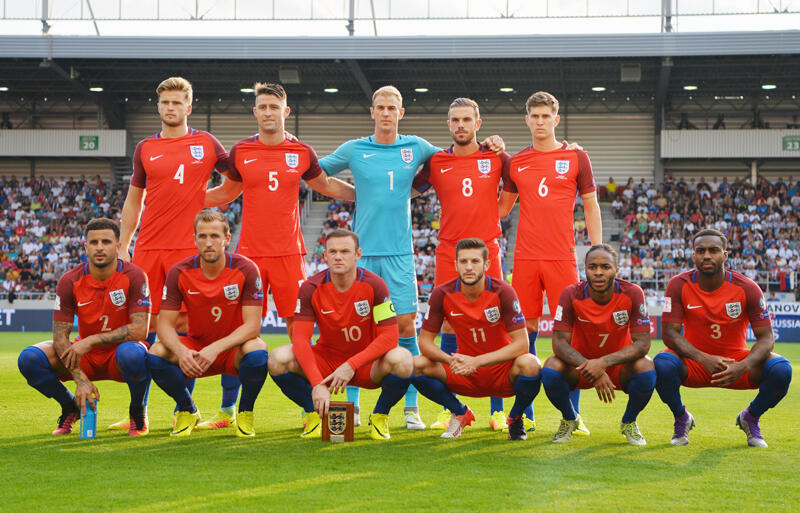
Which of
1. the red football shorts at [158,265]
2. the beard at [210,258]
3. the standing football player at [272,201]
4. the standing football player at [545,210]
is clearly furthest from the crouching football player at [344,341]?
the standing football player at [545,210]

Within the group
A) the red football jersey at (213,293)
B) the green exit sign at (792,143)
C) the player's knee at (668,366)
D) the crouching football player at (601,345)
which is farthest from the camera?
the green exit sign at (792,143)

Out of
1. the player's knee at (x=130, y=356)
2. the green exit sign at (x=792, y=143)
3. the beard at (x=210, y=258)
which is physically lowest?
the player's knee at (x=130, y=356)

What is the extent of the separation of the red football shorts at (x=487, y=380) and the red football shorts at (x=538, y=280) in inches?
34.5

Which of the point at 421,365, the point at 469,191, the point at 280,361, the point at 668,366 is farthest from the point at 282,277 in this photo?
the point at 668,366

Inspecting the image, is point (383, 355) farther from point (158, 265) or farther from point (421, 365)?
point (158, 265)

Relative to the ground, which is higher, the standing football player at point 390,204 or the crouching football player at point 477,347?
the standing football player at point 390,204

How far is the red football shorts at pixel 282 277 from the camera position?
622 cm

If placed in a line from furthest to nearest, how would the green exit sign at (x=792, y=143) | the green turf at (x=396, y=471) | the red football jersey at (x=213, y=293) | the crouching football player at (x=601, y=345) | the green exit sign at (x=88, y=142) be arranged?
the green exit sign at (x=88, y=142), the green exit sign at (x=792, y=143), the red football jersey at (x=213, y=293), the crouching football player at (x=601, y=345), the green turf at (x=396, y=471)

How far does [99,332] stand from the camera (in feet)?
18.9

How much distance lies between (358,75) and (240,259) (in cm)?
1959

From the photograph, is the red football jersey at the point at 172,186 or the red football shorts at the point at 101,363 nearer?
the red football shorts at the point at 101,363

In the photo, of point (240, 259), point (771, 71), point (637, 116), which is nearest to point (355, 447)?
point (240, 259)

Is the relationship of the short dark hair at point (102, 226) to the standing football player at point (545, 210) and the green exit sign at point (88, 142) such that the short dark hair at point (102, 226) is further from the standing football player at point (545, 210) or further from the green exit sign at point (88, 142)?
the green exit sign at point (88, 142)

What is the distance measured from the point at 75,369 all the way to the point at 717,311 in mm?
4043
